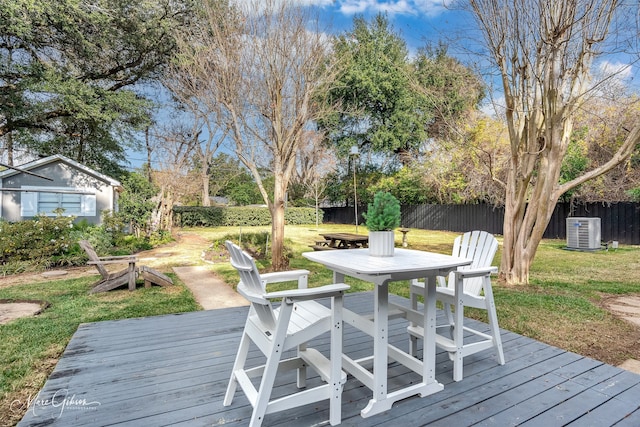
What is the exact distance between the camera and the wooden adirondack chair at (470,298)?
7.07 ft

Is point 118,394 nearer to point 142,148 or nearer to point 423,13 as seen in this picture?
point 423,13

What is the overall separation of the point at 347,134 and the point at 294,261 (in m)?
14.4

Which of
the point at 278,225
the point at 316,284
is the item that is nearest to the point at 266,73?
the point at 278,225

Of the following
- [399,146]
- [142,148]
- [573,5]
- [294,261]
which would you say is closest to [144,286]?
[294,261]

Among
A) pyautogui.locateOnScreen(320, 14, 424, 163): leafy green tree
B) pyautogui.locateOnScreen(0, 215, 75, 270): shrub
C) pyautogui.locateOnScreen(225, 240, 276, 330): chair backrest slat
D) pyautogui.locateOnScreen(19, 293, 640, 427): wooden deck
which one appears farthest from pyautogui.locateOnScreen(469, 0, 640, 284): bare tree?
pyautogui.locateOnScreen(320, 14, 424, 163): leafy green tree

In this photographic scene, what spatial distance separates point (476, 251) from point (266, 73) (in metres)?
4.45

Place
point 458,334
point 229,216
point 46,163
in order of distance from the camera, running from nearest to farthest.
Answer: point 458,334 < point 46,163 < point 229,216

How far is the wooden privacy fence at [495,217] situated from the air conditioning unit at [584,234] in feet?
6.97

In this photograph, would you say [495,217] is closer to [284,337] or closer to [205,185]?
[284,337]

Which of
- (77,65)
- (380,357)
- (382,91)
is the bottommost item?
(380,357)

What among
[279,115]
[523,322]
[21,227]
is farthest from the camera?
[21,227]

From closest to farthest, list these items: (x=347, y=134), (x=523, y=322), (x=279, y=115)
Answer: (x=523, y=322) < (x=279, y=115) < (x=347, y=134)

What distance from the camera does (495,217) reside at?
45.7 feet

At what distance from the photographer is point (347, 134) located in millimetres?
20281
